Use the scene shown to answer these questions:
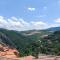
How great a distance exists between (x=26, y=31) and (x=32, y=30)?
3.37 meters

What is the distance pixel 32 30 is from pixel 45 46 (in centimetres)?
5561

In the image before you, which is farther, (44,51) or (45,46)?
(45,46)

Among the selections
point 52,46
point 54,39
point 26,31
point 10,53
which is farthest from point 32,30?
point 10,53

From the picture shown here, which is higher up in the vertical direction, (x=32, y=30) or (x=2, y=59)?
(x=32, y=30)

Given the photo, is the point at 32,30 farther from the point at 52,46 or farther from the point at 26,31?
the point at 52,46

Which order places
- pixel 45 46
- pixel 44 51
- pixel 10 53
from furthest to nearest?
pixel 45 46, pixel 44 51, pixel 10 53

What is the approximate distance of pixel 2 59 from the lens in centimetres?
1608

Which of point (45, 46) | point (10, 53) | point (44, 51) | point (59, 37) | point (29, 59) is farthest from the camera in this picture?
point (59, 37)

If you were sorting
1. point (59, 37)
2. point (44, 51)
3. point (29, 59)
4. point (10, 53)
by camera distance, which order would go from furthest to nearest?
1. point (59, 37)
2. point (44, 51)
3. point (10, 53)
4. point (29, 59)

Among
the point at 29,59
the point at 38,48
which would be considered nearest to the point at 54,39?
the point at 38,48

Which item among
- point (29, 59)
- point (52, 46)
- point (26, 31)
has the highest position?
point (26, 31)

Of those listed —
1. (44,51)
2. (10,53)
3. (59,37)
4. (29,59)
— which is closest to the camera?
(29,59)

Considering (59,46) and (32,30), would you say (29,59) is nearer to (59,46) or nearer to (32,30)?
(59,46)

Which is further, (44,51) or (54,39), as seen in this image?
(54,39)
